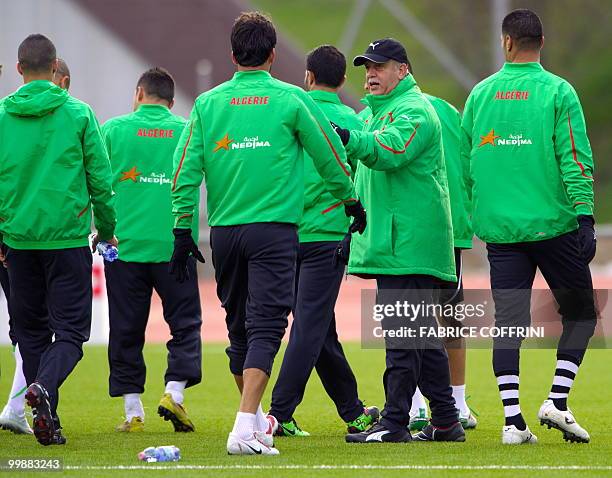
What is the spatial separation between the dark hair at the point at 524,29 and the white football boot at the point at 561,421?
208cm

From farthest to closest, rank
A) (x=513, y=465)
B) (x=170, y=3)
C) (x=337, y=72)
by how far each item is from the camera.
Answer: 1. (x=170, y=3)
2. (x=337, y=72)
3. (x=513, y=465)

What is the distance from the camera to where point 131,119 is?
9789mm

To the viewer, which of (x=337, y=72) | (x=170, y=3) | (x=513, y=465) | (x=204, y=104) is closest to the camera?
(x=513, y=465)

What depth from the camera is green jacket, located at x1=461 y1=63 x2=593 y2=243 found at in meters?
8.32

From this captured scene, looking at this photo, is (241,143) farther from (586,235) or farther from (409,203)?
(586,235)

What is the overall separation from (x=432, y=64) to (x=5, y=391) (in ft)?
141

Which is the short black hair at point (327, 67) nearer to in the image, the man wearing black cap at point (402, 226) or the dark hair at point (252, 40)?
the man wearing black cap at point (402, 226)

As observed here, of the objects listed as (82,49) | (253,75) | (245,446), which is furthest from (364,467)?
(82,49)

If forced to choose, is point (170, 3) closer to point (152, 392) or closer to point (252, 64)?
point (152, 392)

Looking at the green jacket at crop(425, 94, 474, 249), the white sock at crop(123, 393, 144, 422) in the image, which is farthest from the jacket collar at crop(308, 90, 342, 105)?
the white sock at crop(123, 393, 144, 422)

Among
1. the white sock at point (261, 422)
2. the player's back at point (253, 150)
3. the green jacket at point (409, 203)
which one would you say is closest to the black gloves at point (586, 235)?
the green jacket at point (409, 203)

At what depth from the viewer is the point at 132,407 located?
9.66 metres

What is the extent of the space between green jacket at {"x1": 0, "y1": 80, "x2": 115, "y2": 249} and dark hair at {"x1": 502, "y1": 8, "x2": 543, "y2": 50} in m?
2.49

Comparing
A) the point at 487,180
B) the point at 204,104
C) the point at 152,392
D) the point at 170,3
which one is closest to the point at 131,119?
the point at 204,104
